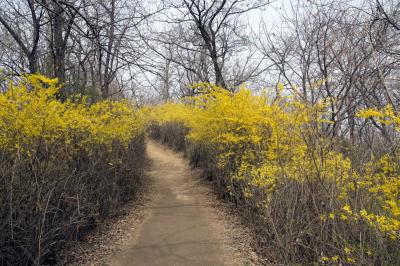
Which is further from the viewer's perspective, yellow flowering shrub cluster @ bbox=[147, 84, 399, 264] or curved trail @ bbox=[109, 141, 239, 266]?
curved trail @ bbox=[109, 141, 239, 266]

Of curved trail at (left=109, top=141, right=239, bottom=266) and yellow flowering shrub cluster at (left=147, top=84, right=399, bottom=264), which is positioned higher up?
yellow flowering shrub cluster at (left=147, top=84, right=399, bottom=264)

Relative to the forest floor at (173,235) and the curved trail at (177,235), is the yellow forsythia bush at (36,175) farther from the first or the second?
the curved trail at (177,235)

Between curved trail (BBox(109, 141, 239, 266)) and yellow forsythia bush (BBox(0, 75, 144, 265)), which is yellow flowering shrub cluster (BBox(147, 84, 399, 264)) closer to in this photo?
curved trail (BBox(109, 141, 239, 266))

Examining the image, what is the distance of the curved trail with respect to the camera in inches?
182

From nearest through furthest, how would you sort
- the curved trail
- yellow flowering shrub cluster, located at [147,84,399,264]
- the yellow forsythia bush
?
yellow flowering shrub cluster, located at [147,84,399,264], the yellow forsythia bush, the curved trail

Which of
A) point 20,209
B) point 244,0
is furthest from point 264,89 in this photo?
point 244,0

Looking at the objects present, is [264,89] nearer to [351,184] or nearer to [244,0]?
[351,184]

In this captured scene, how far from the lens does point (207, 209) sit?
7125mm

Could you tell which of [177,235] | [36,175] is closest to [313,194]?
[177,235]

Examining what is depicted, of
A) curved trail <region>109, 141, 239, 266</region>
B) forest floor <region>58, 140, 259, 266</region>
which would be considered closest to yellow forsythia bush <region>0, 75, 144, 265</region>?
forest floor <region>58, 140, 259, 266</region>

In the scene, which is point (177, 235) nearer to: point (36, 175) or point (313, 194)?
point (36, 175)

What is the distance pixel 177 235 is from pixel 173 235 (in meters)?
0.08

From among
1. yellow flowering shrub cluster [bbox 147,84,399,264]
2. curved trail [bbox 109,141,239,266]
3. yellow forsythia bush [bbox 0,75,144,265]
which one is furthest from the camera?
curved trail [bbox 109,141,239,266]

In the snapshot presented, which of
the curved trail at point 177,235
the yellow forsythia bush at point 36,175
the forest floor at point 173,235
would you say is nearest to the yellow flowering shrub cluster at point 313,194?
the forest floor at point 173,235
